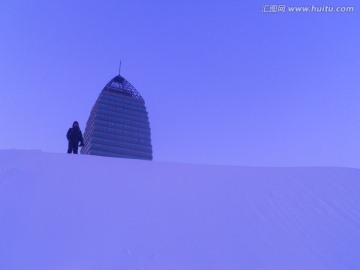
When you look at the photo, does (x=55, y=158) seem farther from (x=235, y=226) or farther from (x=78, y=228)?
(x=235, y=226)

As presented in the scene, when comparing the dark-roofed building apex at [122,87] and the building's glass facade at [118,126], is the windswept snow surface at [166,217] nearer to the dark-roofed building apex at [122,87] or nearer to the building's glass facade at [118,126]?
the building's glass facade at [118,126]

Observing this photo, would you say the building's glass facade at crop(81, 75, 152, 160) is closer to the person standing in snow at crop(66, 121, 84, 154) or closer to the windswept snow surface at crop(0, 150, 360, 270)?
the person standing in snow at crop(66, 121, 84, 154)

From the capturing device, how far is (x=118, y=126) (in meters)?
84.7

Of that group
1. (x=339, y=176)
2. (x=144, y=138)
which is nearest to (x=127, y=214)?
(x=339, y=176)

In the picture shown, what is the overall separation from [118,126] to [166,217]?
7954 centimetres

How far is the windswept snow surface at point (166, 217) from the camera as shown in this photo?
514 centimetres

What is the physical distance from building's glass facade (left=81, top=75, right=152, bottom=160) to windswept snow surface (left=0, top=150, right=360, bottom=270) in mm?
73100

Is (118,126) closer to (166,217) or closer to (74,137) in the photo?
(74,137)

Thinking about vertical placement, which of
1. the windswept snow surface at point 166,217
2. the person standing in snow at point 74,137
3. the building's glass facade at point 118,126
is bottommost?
the windswept snow surface at point 166,217

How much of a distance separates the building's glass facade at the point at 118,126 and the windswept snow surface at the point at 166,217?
7310cm

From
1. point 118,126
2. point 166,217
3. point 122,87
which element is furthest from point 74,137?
point 122,87

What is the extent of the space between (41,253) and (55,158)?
3.87 meters

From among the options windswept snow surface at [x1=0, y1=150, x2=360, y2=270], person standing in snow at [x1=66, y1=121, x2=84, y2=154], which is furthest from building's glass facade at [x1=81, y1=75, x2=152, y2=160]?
windswept snow surface at [x1=0, y1=150, x2=360, y2=270]

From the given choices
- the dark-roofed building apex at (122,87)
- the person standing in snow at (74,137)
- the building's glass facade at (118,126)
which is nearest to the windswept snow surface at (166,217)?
the person standing in snow at (74,137)
